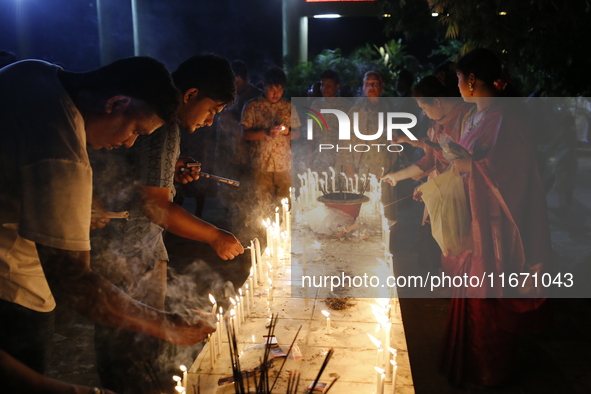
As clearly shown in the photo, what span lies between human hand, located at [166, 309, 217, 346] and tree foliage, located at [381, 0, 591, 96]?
5.38m

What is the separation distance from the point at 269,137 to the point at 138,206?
3606 mm

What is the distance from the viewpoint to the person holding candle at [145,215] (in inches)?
112

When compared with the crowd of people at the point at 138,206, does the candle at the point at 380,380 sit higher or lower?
lower

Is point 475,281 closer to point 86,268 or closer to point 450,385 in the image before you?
point 450,385

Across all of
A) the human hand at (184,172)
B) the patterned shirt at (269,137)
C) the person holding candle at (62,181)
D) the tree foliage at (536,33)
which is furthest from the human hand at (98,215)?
the tree foliage at (536,33)

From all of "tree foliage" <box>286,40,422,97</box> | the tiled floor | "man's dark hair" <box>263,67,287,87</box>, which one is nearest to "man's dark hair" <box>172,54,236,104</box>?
the tiled floor

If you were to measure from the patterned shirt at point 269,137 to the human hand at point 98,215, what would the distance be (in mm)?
3666

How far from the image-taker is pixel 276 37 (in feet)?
39.1

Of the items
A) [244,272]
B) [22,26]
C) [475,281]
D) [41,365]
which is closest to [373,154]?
[244,272]

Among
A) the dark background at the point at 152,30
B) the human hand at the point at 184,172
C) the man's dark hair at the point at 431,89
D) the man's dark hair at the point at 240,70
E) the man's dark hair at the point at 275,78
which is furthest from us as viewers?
the dark background at the point at 152,30

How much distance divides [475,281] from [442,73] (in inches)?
99.3

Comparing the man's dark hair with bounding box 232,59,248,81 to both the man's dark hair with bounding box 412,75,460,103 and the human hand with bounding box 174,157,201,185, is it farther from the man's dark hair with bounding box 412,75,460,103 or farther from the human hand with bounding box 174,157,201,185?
the human hand with bounding box 174,157,201,185

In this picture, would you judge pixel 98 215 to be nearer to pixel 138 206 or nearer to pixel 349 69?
pixel 138 206

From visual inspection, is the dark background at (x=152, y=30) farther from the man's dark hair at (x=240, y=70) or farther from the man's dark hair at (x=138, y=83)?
the man's dark hair at (x=138, y=83)
